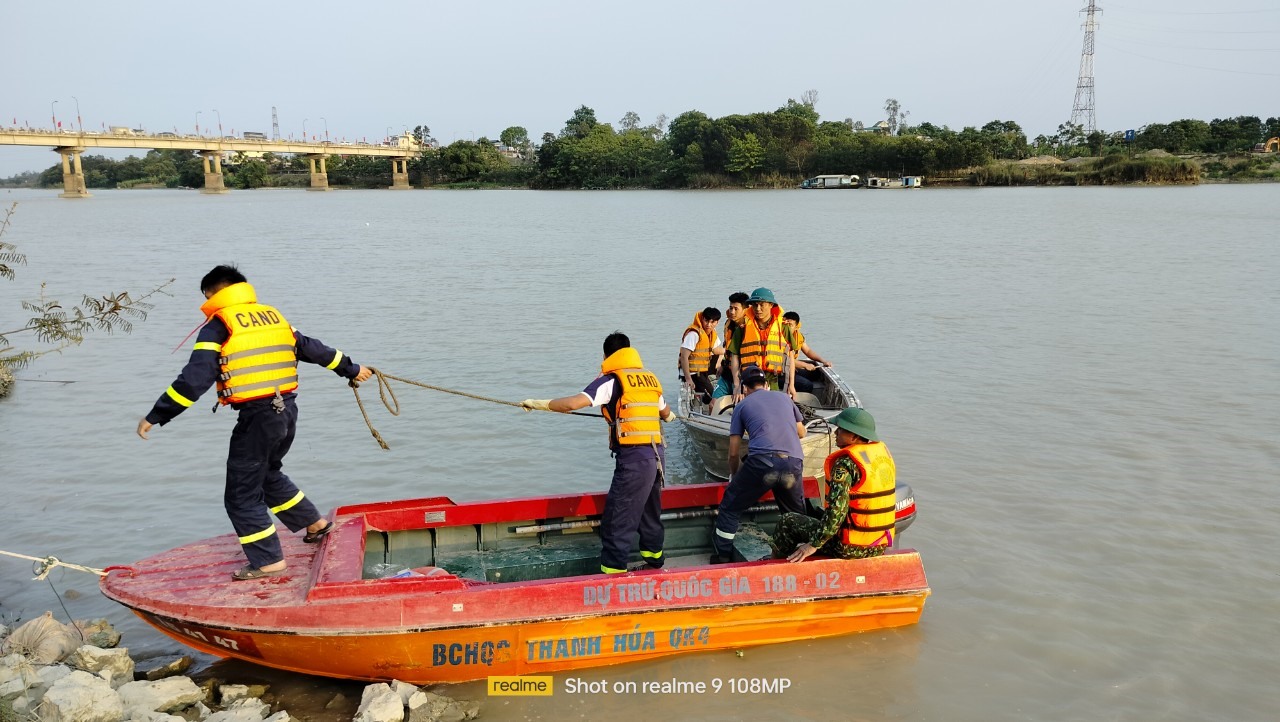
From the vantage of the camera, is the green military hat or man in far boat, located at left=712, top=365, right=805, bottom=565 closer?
the green military hat

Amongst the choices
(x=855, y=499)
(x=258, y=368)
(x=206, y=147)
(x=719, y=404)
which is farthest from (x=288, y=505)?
(x=206, y=147)

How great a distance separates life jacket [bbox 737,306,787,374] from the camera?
8.62m

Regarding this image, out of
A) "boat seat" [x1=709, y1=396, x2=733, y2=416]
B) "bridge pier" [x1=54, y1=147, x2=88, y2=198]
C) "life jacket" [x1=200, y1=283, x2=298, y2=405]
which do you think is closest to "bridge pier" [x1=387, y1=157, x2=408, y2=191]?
"bridge pier" [x1=54, y1=147, x2=88, y2=198]

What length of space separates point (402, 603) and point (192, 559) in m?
1.63

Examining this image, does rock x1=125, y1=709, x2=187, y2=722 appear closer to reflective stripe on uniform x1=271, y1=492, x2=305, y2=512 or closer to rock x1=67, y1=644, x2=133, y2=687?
rock x1=67, y1=644, x2=133, y2=687

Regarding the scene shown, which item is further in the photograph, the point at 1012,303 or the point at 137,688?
the point at 1012,303

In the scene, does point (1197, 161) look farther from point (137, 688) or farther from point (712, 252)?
point (137, 688)

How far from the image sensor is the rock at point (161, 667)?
18.1ft

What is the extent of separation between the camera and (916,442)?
1004 centimetres

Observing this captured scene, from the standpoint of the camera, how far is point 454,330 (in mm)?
16781

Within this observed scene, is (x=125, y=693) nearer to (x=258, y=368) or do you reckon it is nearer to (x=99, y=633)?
(x=99, y=633)

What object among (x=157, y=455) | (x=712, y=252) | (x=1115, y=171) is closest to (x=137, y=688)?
(x=157, y=455)

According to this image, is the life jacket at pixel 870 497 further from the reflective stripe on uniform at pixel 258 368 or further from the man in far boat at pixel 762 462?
the reflective stripe on uniform at pixel 258 368

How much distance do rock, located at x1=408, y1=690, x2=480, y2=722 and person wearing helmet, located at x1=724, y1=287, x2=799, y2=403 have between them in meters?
4.39
